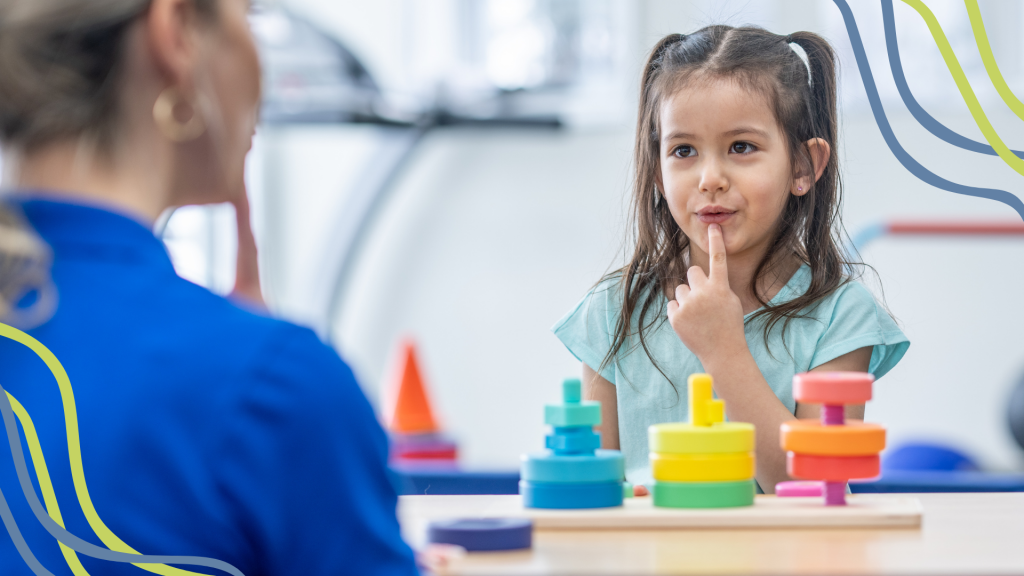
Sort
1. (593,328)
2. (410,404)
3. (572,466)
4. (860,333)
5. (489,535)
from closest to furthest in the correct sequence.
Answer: (489,535) < (572,466) < (860,333) < (593,328) < (410,404)

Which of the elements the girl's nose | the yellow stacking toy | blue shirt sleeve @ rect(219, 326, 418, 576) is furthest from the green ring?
A: the girl's nose

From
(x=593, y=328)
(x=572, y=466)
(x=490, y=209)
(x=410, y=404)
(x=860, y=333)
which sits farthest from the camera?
(x=490, y=209)

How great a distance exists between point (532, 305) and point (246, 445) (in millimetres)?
3467

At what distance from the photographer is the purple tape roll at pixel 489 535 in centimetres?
63

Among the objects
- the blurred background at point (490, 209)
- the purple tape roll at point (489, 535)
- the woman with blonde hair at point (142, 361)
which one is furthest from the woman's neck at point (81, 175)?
the blurred background at point (490, 209)

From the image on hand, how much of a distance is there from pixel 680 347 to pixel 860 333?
17 centimetres

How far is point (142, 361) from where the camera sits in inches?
20.7

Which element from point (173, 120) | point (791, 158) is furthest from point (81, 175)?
point (791, 158)

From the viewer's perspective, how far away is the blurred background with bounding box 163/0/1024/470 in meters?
3.48

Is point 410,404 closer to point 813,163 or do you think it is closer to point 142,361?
point 813,163

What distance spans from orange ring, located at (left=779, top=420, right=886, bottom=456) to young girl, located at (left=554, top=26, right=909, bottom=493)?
0.60ft

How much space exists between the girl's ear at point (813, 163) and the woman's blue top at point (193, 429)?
23.0 inches

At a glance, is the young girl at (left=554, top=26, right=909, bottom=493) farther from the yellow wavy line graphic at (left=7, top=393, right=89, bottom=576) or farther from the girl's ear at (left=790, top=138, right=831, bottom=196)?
the yellow wavy line graphic at (left=7, top=393, right=89, bottom=576)

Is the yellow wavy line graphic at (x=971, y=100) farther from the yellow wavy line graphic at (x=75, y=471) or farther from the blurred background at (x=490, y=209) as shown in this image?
the blurred background at (x=490, y=209)
